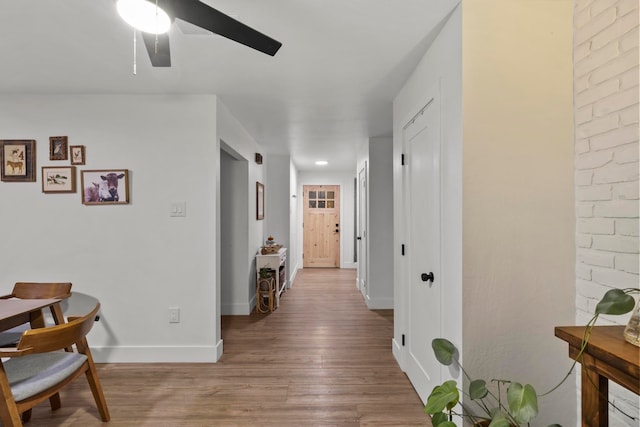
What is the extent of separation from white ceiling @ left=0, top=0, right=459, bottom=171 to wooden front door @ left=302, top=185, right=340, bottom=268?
14.2ft

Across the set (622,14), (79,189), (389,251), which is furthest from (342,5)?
(389,251)

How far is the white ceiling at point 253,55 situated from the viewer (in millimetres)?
1614

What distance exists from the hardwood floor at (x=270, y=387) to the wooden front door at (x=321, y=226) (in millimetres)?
4035

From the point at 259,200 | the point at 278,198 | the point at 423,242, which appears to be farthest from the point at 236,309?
the point at 423,242

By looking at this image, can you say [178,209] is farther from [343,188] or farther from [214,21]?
[343,188]

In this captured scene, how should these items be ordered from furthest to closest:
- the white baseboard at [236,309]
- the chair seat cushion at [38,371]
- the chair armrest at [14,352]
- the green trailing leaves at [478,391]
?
the white baseboard at [236,309], the chair seat cushion at [38,371], the chair armrest at [14,352], the green trailing leaves at [478,391]

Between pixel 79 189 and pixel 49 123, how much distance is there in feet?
1.99

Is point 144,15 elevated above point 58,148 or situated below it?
above

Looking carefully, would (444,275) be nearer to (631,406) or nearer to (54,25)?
(631,406)

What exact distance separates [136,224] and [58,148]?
0.90 metres

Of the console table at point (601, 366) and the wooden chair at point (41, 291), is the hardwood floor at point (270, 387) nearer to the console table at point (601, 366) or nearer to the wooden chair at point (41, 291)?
the wooden chair at point (41, 291)

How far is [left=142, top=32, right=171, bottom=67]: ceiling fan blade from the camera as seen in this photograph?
1348 mm

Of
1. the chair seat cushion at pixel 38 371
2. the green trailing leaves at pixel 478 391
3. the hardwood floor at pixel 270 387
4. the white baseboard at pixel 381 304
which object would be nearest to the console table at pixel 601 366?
the green trailing leaves at pixel 478 391

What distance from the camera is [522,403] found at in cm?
106
